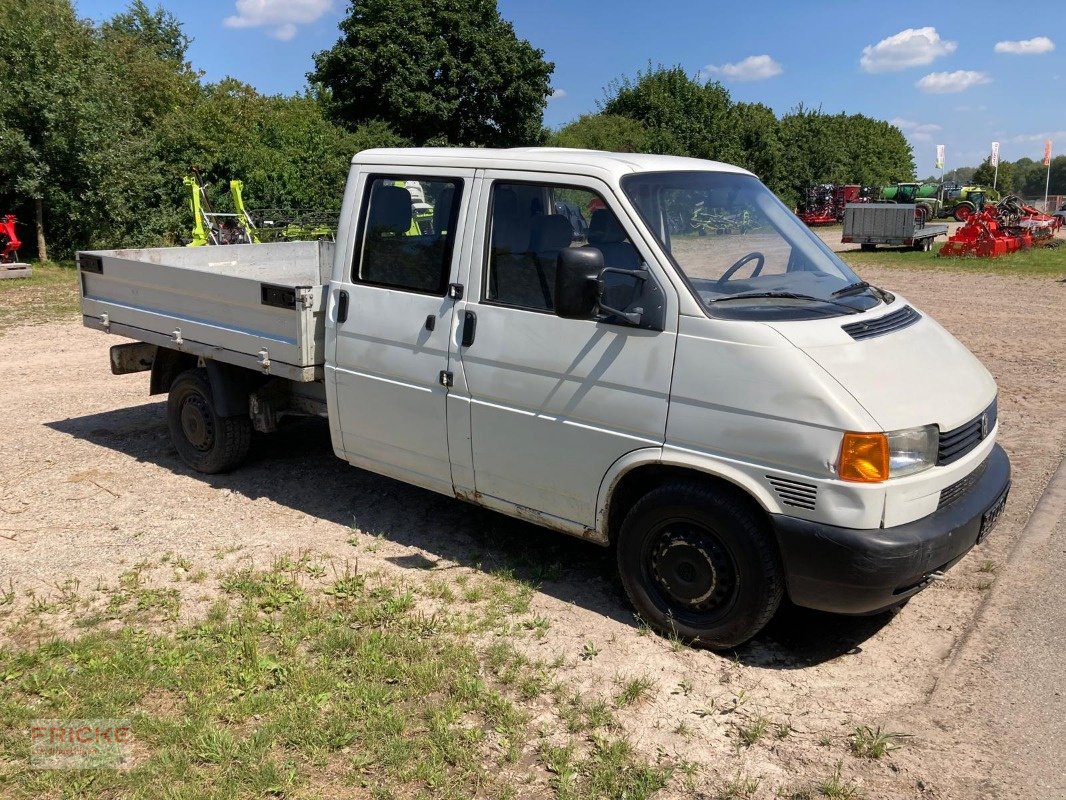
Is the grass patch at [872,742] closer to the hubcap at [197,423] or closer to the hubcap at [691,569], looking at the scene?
the hubcap at [691,569]

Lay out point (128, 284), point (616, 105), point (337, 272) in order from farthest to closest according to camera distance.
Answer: point (616, 105) → point (128, 284) → point (337, 272)

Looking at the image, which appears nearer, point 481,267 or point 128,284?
point 481,267

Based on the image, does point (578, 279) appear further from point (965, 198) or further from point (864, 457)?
point (965, 198)

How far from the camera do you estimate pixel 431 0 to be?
3684cm

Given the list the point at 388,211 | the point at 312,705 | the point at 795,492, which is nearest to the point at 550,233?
the point at 388,211

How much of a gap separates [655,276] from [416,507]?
2.71 meters

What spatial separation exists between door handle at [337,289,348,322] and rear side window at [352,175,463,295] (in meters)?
0.11

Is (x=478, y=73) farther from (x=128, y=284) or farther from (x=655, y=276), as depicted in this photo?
(x=655, y=276)

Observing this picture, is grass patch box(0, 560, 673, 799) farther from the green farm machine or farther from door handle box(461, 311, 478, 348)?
the green farm machine

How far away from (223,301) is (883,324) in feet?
13.7

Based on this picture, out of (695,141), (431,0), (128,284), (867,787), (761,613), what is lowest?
(867,787)

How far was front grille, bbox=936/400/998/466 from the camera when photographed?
396 cm

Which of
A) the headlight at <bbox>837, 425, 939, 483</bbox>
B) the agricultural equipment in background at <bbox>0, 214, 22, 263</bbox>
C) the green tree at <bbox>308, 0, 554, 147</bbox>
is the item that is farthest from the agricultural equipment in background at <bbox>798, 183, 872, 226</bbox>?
the headlight at <bbox>837, 425, 939, 483</bbox>

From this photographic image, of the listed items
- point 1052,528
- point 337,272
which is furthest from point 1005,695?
point 337,272
